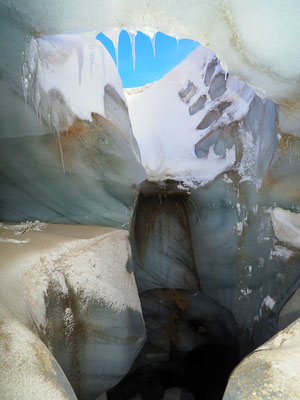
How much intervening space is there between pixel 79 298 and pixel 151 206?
2.21m

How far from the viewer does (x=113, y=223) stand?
3795 mm

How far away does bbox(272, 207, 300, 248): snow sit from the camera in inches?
125

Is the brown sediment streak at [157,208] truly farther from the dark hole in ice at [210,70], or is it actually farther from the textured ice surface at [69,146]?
the dark hole in ice at [210,70]

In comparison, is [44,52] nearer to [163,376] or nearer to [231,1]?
[231,1]

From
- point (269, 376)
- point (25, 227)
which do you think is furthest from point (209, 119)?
point (269, 376)

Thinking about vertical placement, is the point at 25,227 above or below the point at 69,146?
below

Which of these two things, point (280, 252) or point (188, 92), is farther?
point (188, 92)

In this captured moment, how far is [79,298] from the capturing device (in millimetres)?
2438

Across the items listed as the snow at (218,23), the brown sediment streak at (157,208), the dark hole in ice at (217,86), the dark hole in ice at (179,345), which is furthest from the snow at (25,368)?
the dark hole in ice at (217,86)

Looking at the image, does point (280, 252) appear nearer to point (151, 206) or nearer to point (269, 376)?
point (151, 206)

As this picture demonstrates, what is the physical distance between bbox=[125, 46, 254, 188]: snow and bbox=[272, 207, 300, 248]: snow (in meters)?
0.90

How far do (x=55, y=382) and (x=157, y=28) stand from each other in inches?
87.8

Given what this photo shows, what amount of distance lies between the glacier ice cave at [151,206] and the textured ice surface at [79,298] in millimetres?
12

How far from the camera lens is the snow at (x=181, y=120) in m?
4.16
